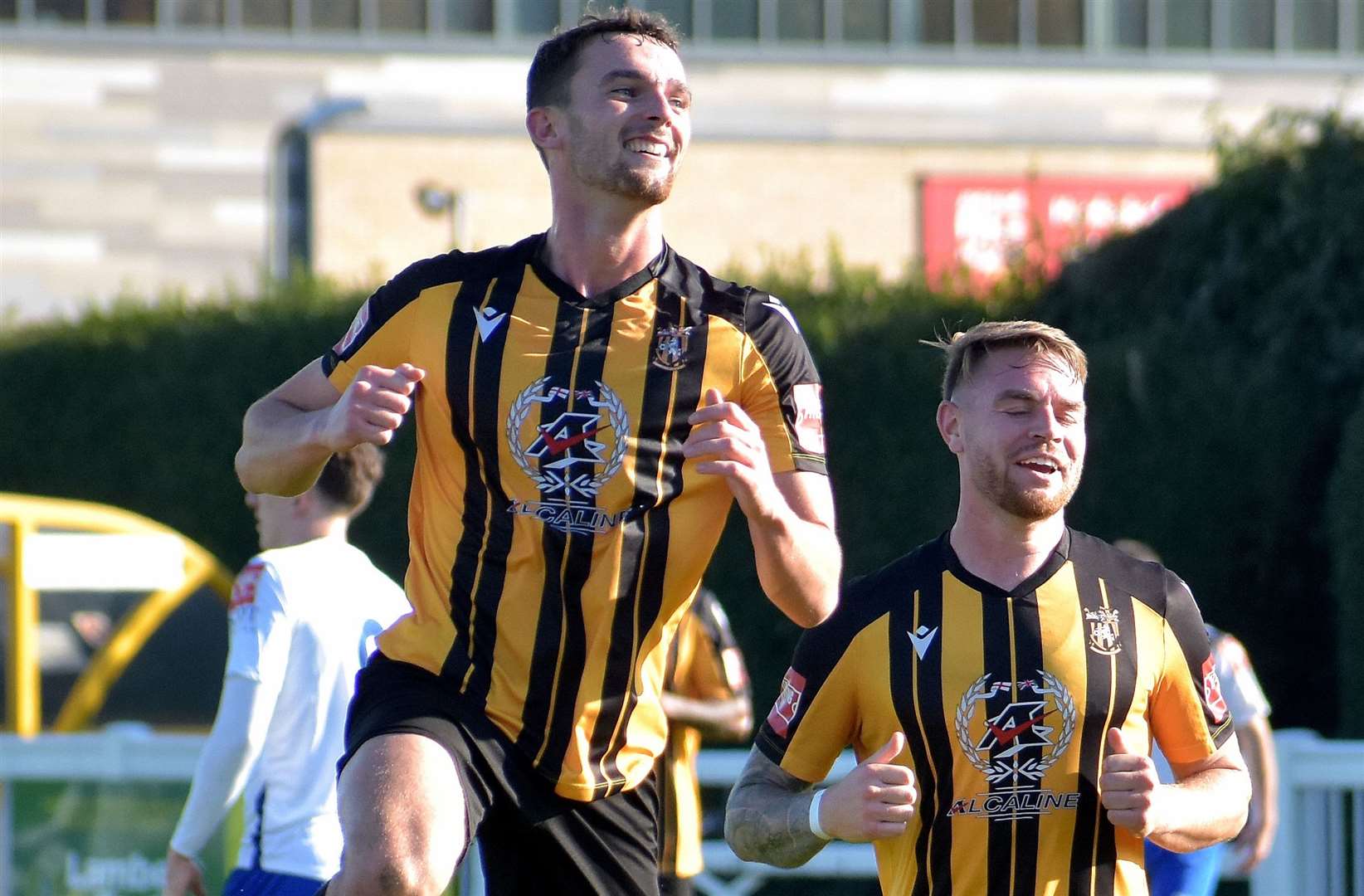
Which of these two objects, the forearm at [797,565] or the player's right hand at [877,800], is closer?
the player's right hand at [877,800]

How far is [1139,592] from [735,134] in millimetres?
19670

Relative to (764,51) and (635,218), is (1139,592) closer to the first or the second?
(635,218)

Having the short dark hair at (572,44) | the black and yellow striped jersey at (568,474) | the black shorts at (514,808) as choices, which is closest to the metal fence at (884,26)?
the short dark hair at (572,44)

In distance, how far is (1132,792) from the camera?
3.59 meters

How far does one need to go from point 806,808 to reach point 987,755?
1.23ft

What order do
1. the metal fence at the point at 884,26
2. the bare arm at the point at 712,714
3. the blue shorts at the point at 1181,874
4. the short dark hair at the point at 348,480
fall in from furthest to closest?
the metal fence at the point at 884,26 < the bare arm at the point at 712,714 < the blue shorts at the point at 1181,874 < the short dark hair at the point at 348,480

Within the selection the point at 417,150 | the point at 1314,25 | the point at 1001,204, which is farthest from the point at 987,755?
the point at 1314,25

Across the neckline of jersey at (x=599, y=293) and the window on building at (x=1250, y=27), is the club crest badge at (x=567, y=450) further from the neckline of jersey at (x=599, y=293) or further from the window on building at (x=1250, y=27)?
the window on building at (x=1250, y=27)

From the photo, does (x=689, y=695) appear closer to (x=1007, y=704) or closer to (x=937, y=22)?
(x=1007, y=704)

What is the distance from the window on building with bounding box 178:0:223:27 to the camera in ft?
74.8

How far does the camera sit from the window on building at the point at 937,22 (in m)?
23.8

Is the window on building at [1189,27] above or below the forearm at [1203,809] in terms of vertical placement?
above

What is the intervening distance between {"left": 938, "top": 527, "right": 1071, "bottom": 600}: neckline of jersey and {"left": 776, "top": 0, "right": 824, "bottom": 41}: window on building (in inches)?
797

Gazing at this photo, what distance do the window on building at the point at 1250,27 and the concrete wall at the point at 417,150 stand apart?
80 cm
